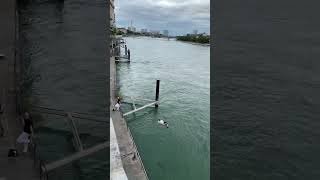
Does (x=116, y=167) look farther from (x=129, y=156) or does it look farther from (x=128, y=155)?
(x=128, y=155)

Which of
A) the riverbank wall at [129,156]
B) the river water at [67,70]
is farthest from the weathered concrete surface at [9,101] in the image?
the riverbank wall at [129,156]

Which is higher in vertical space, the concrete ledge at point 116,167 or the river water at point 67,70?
the river water at point 67,70

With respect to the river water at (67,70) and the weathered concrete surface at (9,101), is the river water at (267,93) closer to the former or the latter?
the river water at (67,70)

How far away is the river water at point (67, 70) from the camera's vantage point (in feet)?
54.6

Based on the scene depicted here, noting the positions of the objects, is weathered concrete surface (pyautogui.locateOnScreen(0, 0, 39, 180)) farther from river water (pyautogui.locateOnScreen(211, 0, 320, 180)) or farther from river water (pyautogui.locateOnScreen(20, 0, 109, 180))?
river water (pyautogui.locateOnScreen(211, 0, 320, 180))

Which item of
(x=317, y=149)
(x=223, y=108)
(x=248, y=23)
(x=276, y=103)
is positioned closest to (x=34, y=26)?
(x=248, y=23)

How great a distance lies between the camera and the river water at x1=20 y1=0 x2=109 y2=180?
16.7 metres

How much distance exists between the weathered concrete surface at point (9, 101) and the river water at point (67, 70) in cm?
180

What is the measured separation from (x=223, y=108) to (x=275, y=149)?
5203 mm

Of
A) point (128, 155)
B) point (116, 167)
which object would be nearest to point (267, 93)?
point (128, 155)

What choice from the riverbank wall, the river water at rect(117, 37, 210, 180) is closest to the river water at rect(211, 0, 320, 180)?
the riverbank wall

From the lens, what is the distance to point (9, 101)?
17.0 metres

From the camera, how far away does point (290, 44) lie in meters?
23.6

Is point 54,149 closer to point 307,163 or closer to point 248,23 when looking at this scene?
point 307,163
